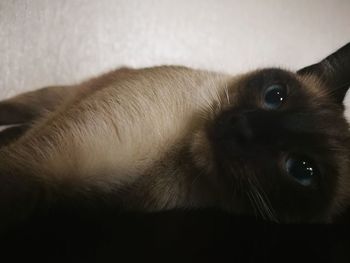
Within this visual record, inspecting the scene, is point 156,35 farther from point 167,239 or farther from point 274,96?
point 167,239

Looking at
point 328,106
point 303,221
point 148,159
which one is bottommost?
point 303,221

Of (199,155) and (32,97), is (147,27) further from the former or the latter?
(199,155)

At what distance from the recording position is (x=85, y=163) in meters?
1.11

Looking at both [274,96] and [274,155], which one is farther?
[274,96]

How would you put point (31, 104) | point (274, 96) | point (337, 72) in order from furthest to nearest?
point (31, 104), point (337, 72), point (274, 96)

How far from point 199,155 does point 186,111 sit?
173 mm

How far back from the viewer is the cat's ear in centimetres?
146

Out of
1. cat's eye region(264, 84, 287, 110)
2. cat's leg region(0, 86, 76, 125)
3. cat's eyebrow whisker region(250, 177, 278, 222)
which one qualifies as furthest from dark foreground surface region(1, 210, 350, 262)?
cat's leg region(0, 86, 76, 125)

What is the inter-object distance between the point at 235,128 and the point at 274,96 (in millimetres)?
192

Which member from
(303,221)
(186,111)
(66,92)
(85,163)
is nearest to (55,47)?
(66,92)

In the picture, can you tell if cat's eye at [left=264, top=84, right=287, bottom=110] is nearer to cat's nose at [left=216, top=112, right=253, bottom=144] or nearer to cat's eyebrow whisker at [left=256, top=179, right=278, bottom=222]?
cat's nose at [left=216, top=112, right=253, bottom=144]

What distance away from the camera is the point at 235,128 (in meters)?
1.16

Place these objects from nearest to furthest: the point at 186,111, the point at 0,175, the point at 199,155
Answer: the point at 0,175 < the point at 199,155 < the point at 186,111

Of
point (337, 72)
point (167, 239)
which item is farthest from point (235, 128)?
point (337, 72)
